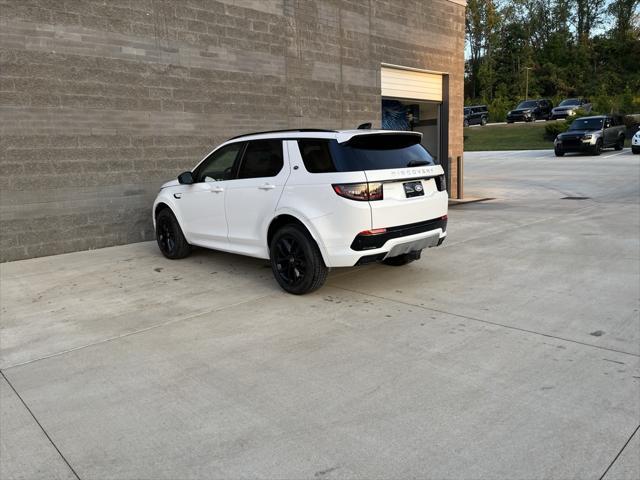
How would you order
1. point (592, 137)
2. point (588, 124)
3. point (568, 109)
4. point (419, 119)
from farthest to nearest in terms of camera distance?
point (568, 109)
point (588, 124)
point (592, 137)
point (419, 119)

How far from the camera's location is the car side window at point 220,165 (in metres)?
6.80

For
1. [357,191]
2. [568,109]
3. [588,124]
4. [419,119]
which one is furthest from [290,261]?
[568,109]

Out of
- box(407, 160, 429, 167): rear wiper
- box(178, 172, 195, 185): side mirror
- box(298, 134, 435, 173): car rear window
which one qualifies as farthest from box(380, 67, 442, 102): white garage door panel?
box(298, 134, 435, 173): car rear window

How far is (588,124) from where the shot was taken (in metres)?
27.8

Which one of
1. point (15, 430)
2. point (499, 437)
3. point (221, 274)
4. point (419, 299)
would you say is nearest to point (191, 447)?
point (15, 430)

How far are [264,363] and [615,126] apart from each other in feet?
95.9

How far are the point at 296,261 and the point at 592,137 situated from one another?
24773 mm

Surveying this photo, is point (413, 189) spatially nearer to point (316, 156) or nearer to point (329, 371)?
point (316, 156)

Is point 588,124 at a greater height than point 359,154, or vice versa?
point 588,124

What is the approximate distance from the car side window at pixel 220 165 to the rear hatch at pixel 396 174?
5.96ft

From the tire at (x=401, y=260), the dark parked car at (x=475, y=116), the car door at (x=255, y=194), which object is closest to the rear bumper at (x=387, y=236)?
the tire at (x=401, y=260)

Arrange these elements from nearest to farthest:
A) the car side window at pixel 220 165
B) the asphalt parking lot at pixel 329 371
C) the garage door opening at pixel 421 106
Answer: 1. the asphalt parking lot at pixel 329 371
2. the car side window at pixel 220 165
3. the garage door opening at pixel 421 106

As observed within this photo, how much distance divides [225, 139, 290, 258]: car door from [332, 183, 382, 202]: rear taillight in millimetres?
810

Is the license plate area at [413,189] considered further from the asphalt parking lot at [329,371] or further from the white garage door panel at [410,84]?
the white garage door panel at [410,84]
